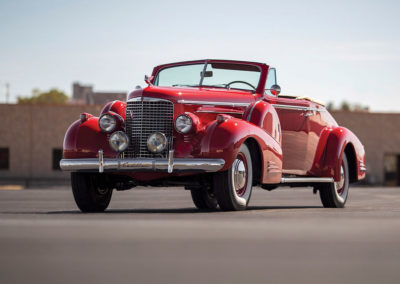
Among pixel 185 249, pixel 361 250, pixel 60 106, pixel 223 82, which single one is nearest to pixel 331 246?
pixel 361 250

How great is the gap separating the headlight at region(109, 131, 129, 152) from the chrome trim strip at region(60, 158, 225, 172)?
295mm

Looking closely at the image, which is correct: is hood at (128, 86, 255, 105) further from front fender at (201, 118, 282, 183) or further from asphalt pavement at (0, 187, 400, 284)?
asphalt pavement at (0, 187, 400, 284)

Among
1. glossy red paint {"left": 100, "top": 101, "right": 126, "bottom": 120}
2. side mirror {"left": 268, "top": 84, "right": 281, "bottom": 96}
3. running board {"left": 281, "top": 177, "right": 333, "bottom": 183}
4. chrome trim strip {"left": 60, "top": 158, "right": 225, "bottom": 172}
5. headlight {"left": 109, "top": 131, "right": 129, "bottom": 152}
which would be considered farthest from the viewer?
side mirror {"left": 268, "top": 84, "right": 281, "bottom": 96}

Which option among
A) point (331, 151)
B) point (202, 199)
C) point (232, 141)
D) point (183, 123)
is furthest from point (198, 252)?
point (331, 151)

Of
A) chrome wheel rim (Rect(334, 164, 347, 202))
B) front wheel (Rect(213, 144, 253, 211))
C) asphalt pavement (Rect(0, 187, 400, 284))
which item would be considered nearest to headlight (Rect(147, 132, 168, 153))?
front wheel (Rect(213, 144, 253, 211))

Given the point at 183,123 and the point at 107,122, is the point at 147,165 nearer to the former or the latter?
the point at 183,123

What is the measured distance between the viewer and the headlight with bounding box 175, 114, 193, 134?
973cm

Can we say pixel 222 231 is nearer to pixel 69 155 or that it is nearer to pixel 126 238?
pixel 126 238

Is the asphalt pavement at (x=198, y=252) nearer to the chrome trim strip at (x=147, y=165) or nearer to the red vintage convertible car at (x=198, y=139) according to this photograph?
the chrome trim strip at (x=147, y=165)

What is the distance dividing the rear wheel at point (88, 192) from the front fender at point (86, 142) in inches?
12.7

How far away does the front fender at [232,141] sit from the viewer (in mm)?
9344

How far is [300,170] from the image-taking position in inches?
474

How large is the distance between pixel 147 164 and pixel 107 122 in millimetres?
1126

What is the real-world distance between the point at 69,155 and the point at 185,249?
5.69 metres
